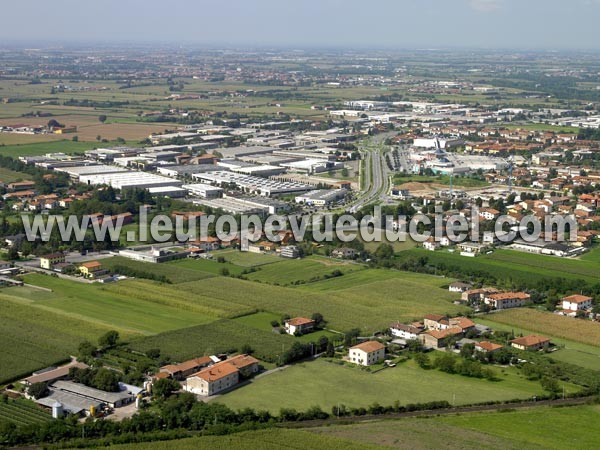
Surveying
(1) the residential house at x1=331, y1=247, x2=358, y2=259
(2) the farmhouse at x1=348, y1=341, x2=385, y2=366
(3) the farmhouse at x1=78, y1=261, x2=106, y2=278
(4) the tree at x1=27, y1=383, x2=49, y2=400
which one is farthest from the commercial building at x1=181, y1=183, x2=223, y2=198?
(4) the tree at x1=27, y1=383, x2=49, y2=400

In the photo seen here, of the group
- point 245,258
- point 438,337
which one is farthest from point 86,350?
point 245,258

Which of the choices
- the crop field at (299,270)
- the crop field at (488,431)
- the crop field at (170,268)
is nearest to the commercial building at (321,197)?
the crop field at (299,270)

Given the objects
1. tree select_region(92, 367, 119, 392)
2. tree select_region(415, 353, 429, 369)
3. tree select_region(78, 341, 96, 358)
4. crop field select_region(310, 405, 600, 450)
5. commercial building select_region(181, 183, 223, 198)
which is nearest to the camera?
crop field select_region(310, 405, 600, 450)

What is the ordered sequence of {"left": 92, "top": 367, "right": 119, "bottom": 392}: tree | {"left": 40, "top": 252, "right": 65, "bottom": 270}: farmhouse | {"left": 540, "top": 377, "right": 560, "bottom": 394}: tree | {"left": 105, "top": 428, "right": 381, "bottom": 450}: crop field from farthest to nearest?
1. {"left": 40, "top": 252, "right": 65, "bottom": 270}: farmhouse
2. {"left": 540, "top": 377, "right": 560, "bottom": 394}: tree
3. {"left": 92, "top": 367, "right": 119, "bottom": 392}: tree
4. {"left": 105, "top": 428, "right": 381, "bottom": 450}: crop field

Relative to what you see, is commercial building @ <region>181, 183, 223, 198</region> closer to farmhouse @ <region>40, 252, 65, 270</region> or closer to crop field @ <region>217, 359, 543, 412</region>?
farmhouse @ <region>40, 252, 65, 270</region>

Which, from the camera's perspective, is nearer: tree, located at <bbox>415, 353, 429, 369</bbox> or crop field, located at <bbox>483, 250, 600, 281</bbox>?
tree, located at <bbox>415, 353, 429, 369</bbox>

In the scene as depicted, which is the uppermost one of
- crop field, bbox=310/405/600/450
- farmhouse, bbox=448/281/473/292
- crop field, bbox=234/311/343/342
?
crop field, bbox=310/405/600/450

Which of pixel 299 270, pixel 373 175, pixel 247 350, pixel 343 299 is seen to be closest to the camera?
pixel 247 350

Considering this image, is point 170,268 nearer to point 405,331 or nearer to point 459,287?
point 459,287
